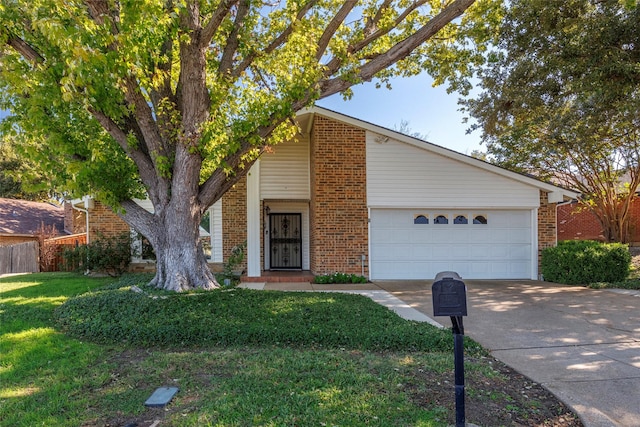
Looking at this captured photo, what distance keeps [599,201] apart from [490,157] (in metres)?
5.00

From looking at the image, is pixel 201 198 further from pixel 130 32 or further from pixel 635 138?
pixel 635 138

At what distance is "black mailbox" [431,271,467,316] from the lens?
2.48 metres

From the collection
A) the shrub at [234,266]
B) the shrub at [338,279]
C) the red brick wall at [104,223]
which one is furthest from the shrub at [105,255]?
the shrub at [338,279]

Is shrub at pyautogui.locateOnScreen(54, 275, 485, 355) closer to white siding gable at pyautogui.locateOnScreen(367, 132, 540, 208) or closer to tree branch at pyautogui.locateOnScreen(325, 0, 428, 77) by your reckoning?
tree branch at pyautogui.locateOnScreen(325, 0, 428, 77)

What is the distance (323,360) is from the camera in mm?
3896

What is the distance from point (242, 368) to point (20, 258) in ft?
51.9

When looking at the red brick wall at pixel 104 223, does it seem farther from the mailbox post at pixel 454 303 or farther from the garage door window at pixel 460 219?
the mailbox post at pixel 454 303

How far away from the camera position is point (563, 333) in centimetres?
515

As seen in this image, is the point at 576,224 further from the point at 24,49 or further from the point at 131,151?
the point at 24,49

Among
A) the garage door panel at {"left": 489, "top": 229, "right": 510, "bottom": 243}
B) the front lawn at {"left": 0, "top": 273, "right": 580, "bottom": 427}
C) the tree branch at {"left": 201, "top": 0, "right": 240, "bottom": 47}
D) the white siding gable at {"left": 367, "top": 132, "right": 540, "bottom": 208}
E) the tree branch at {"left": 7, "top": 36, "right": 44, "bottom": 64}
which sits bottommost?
the front lawn at {"left": 0, "top": 273, "right": 580, "bottom": 427}

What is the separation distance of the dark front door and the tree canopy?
4.76 meters

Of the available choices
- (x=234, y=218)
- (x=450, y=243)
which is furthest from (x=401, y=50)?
(x=234, y=218)

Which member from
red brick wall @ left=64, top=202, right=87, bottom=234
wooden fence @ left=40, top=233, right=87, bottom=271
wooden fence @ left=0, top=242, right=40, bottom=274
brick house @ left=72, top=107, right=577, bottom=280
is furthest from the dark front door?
red brick wall @ left=64, top=202, right=87, bottom=234

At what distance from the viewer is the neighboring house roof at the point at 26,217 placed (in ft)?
62.5
